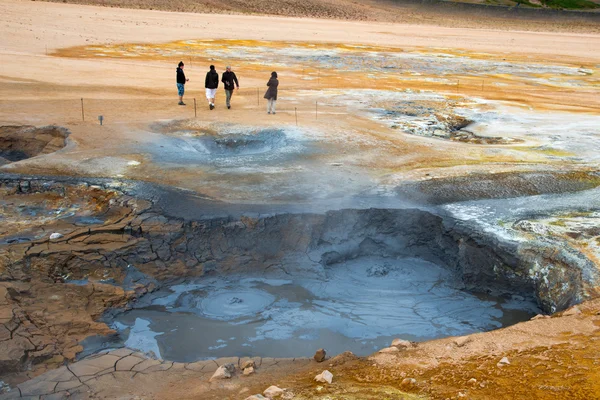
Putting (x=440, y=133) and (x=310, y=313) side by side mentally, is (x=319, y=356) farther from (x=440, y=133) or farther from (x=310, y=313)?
(x=440, y=133)

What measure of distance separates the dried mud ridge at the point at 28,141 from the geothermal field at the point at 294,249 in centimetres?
5

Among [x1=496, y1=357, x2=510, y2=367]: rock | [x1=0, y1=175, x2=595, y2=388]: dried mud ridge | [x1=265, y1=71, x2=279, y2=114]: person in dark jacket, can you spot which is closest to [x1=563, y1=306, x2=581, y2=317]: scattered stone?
[x1=0, y1=175, x2=595, y2=388]: dried mud ridge

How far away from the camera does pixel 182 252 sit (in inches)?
352

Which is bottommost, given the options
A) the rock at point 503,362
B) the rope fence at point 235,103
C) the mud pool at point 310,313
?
the mud pool at point 310,313

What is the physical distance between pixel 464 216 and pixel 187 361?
191 inches

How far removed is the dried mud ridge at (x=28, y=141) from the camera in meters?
13.1

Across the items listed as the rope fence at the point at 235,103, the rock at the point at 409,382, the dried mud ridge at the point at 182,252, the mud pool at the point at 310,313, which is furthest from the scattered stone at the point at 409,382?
the rope fence at the point at 235,103

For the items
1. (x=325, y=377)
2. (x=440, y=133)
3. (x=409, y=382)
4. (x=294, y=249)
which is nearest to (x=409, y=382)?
(x=409, y=382)

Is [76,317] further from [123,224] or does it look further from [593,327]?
[593,327]

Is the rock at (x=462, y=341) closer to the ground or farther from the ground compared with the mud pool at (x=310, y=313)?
farther from the ground

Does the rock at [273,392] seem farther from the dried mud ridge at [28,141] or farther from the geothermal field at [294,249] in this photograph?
the dried mud ridge at [28,141]

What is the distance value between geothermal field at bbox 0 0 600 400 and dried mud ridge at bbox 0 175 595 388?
28 mm

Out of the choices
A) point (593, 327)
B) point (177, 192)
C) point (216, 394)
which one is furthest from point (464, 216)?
point (216, 394)

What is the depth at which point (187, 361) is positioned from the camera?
724 cm
